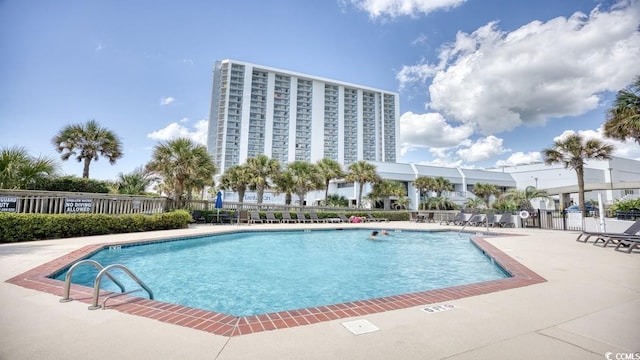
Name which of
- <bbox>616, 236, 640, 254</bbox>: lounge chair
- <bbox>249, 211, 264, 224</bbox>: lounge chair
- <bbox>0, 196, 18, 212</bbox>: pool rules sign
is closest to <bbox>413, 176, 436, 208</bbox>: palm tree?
<bbox>249, 211, 264, 224</bbox>: lounge chair

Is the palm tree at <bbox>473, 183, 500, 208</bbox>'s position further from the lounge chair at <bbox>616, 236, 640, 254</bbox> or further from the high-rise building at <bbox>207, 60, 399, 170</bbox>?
the high-rise building at <bbox>207, 60, 399, 170</bbox>

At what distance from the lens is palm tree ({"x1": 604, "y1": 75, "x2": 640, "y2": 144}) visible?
933 cm

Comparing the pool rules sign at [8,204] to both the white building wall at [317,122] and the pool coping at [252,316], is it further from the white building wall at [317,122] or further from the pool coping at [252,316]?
the white building wall at [317,122]

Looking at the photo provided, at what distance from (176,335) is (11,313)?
1887 mm

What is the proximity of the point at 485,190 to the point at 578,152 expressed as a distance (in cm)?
2493

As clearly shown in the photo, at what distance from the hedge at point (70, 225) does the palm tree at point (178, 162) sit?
126 inches

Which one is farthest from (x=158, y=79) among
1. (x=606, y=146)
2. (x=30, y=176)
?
(x=606, y=146)

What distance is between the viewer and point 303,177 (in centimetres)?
2541

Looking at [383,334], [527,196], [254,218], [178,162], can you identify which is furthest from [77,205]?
[527,196]

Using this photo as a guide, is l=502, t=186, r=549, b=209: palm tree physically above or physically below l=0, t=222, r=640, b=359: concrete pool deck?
above

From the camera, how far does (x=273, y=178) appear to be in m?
24.5

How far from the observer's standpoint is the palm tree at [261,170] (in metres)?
23.5

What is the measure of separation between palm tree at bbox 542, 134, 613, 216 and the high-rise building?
50.1 m

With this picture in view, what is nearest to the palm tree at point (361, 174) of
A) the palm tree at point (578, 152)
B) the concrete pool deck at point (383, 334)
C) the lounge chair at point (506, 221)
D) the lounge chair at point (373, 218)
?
the lounge chair at point (373, 218)
